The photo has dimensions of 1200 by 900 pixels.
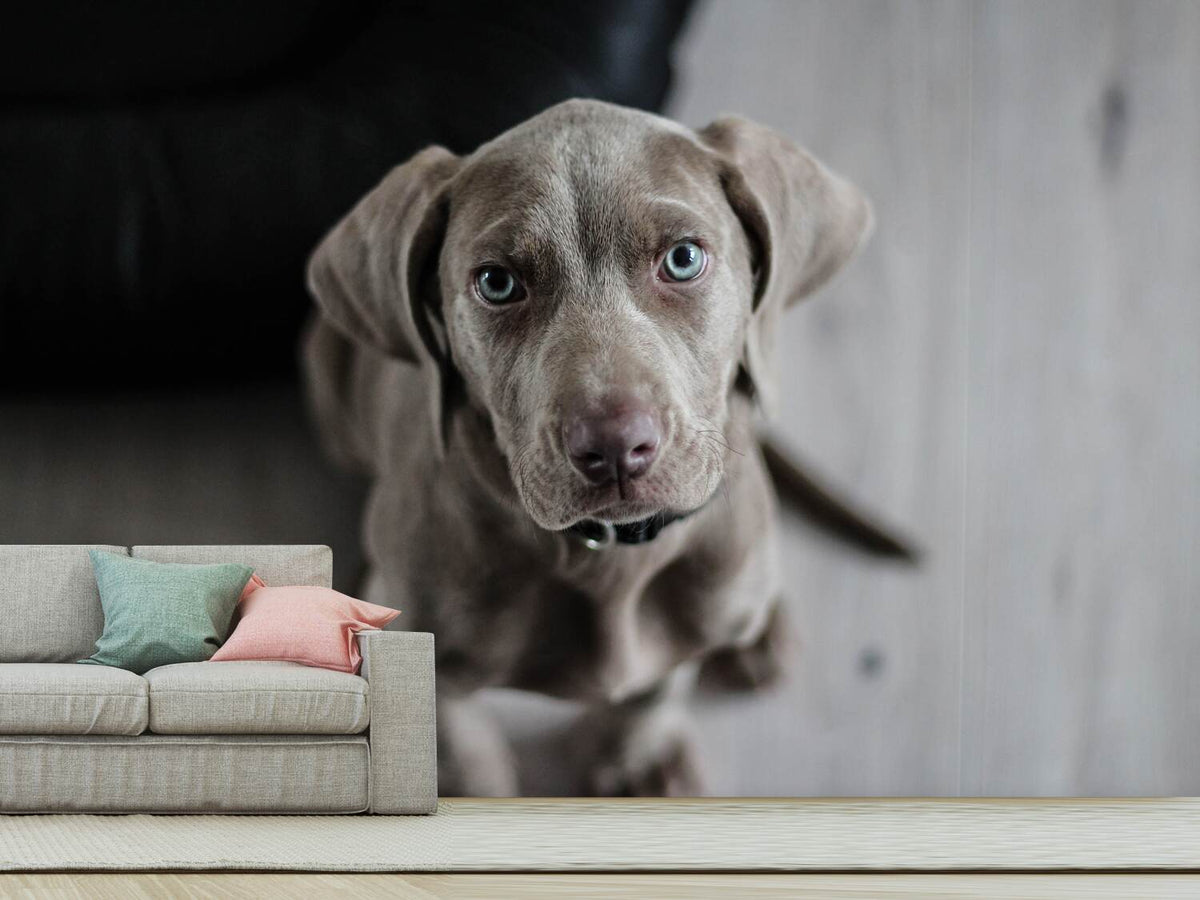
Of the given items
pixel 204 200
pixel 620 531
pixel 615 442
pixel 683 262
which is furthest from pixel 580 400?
pixel 204 200

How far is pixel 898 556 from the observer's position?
9.41 ft

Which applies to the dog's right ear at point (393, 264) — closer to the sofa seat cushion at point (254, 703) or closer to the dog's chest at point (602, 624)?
the dog's chest at point (602, 624)

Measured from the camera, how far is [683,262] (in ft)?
7.75

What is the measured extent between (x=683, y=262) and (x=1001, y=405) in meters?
0.92

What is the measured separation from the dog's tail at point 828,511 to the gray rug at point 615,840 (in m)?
0.55

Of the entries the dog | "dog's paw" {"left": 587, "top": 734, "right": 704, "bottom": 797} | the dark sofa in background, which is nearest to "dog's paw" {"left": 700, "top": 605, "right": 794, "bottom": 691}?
the dog

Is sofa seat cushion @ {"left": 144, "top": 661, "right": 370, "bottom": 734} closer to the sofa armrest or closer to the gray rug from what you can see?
the sofa armrest

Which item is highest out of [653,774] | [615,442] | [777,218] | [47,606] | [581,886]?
[777,218]

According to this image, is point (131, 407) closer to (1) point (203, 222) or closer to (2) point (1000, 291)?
(1) point (203, 222)

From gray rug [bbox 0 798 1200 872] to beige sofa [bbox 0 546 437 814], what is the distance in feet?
0.13

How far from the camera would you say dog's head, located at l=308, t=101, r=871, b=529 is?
7.31ft

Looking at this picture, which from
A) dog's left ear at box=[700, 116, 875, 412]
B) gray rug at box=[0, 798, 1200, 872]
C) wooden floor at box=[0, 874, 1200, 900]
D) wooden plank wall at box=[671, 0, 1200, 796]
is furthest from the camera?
wooden plank wall at box=[671, 0, 1200, 796]

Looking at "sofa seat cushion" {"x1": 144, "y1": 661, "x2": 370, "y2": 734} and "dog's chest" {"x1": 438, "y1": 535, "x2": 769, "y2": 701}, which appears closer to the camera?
"sofa seat cushion" {"x1": 144, "y1": 661, "x2": 370, "y2": 734}

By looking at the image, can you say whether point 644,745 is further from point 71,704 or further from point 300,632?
point 71,704
